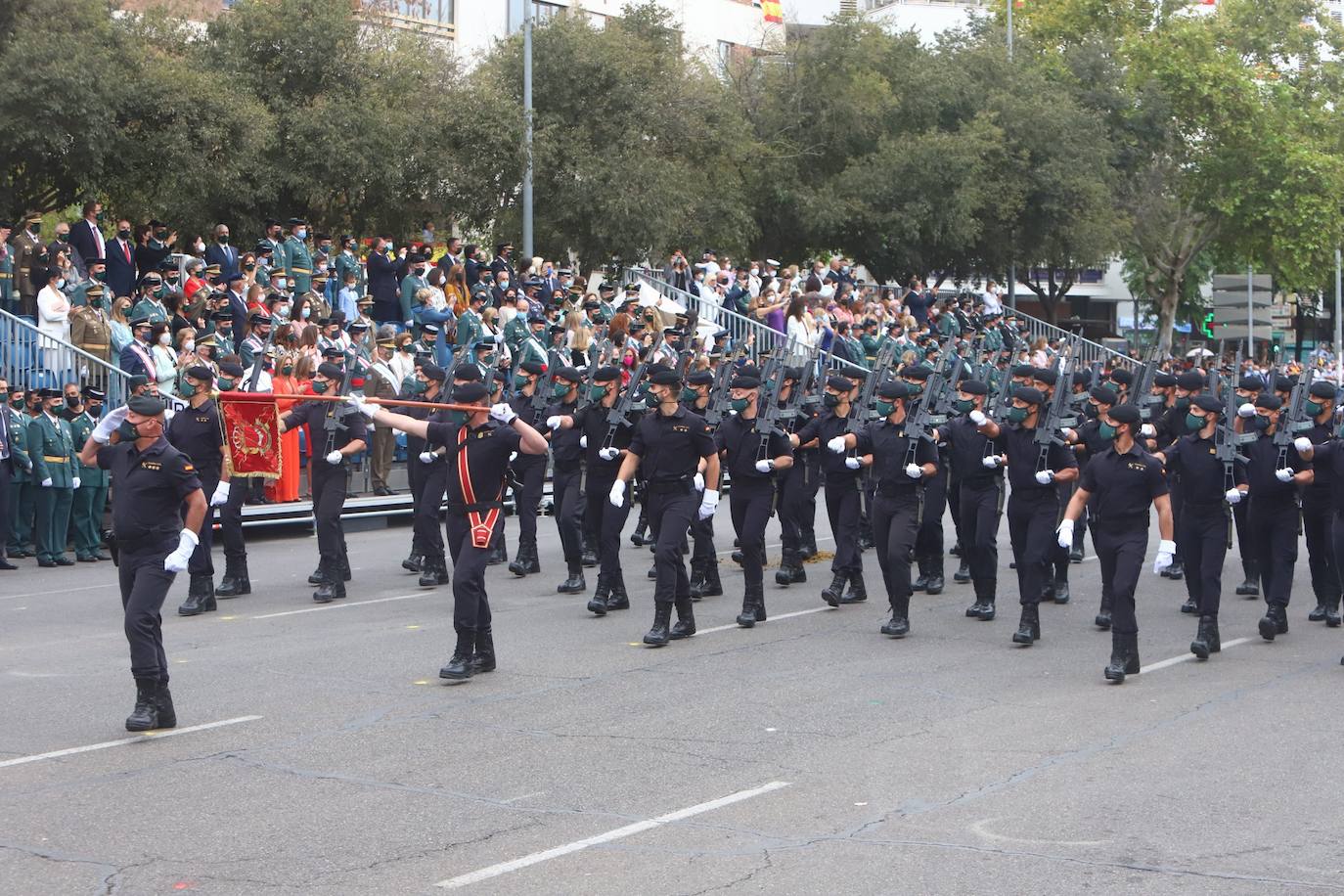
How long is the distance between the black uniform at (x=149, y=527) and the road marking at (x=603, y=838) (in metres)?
3.31

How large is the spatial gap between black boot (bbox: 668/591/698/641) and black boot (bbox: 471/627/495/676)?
185 cm

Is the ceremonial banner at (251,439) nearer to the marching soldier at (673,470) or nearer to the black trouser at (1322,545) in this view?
the marching soldier at (673,470)

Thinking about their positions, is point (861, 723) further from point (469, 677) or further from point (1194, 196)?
point (1194, 196)

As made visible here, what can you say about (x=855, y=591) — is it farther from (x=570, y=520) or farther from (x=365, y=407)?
(x=365, y=407)

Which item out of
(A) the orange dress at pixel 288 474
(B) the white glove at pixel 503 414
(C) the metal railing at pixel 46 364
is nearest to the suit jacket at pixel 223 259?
(C) the metal railing at pixel 46 364

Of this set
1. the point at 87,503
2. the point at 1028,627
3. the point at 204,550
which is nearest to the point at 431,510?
the point at 204,550

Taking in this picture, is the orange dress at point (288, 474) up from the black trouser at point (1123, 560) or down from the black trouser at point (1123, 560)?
up

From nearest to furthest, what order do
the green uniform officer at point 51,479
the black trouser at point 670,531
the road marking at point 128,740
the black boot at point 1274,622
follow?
the road marking at point 128,740, the black trouser at point 670,531, the black boot at point 1274,622, the green uniform officer at point 51,479

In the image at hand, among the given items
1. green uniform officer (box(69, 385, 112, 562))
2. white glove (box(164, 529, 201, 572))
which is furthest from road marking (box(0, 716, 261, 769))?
green uniform officer (box(69, 385, 112, 562))

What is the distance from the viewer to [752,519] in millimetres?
13367

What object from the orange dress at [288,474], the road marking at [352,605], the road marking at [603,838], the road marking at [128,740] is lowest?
the road marking at [603,838]

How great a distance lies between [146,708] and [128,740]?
26 centimetres

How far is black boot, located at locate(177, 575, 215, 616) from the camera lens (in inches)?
538

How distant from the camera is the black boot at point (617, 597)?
13773 mm
